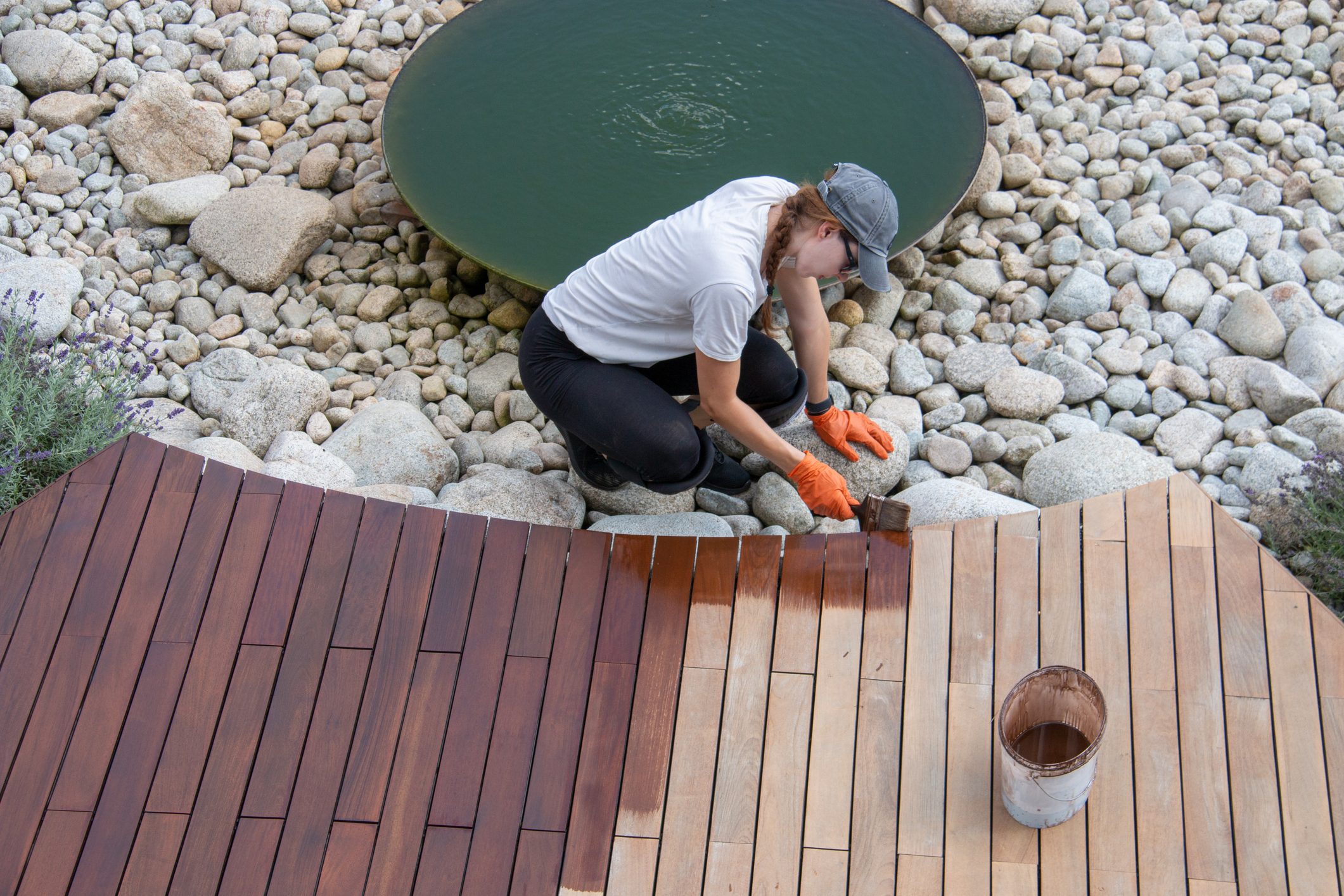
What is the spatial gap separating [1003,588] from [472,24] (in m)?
3.88

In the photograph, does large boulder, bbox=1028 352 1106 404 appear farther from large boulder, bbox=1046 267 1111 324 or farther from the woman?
the woman

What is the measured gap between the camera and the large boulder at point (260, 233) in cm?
437

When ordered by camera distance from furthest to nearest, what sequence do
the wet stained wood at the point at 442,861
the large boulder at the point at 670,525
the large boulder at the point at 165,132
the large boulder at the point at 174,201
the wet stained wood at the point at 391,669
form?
the large boulder at the point at 165,132 < the large boulder at the point at 174,201 < the large boulder at the point at 670,525 < the wet stained wood at the point at 391,669 < the wet stained wood at the point at 442,861

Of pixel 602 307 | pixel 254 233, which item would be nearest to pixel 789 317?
pixel 602 307

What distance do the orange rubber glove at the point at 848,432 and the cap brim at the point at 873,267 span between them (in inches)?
28.7

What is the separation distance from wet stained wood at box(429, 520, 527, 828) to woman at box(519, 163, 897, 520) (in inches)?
21.0

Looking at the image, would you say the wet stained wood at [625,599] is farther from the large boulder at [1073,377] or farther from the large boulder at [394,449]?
the large boulder at [1073,377]

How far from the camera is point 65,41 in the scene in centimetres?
A: 504

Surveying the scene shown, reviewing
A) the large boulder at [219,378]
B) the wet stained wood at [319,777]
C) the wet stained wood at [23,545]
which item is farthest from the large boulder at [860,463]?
the wet stained wood at [23,545]

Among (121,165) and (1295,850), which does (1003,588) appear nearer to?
(1295,850)

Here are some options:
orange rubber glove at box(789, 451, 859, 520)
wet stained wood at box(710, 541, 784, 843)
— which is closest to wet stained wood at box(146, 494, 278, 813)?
wet stained wood at box(710, 541, 784, 843)

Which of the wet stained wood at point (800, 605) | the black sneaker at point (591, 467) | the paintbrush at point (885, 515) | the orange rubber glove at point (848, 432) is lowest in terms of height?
the black sneaker at point (591, 467)

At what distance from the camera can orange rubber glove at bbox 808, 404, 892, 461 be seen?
348cm

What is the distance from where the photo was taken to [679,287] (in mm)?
2902
